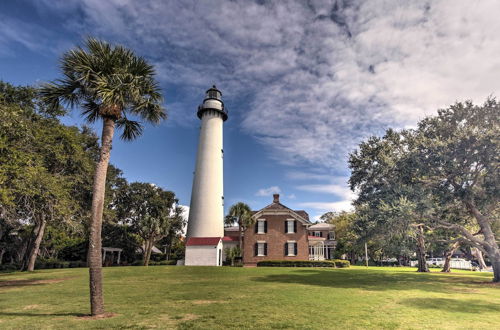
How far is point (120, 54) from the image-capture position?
35.0 feet

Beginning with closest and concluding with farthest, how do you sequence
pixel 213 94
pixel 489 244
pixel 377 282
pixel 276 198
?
1. pixel 377 282
2. pixel 489 244
3. pixel 213 94
4. pixel 276 198

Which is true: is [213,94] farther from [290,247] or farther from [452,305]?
[452,305]

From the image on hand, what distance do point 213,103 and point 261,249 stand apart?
66.5ft

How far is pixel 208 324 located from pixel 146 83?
9031 mm

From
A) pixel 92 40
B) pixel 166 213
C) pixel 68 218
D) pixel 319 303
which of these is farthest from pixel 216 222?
pixel 92 40

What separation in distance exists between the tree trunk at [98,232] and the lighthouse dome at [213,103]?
2759cm

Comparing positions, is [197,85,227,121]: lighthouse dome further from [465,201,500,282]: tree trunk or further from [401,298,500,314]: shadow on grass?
[401,298,500,314]: shadow on grass

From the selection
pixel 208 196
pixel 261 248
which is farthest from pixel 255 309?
pixel 261 248

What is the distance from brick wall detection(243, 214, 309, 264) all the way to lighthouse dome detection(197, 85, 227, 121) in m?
15.6

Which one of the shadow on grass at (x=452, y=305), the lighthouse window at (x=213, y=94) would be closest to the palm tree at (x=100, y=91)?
the shadow on grass at (x=452, y=305)

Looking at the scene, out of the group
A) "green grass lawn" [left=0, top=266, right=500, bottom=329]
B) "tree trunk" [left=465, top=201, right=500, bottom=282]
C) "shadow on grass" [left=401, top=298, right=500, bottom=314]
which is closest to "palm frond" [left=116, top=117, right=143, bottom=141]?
"green grass lawn" [left=0, top=266, right=500, bottom=329]

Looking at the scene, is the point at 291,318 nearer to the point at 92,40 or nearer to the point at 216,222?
the point at 92,40

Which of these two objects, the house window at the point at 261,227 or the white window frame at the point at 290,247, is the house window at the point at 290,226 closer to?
the white window frame at the point at 290,247

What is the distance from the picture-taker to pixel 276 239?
122ft
